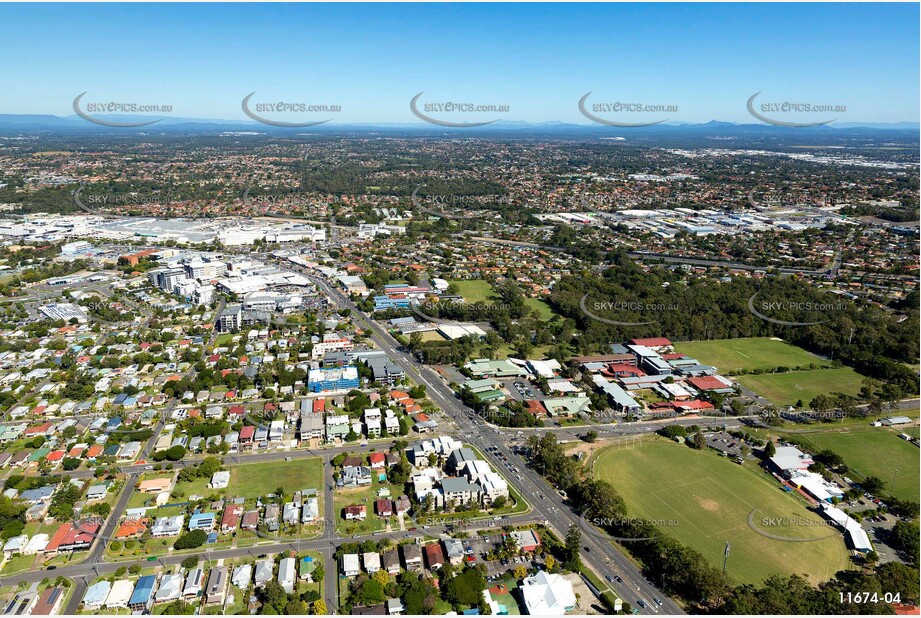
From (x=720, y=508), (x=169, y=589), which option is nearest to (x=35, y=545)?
(x=169, y=589)

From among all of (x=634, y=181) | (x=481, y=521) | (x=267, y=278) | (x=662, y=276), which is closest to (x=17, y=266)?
(x=267, y=278)

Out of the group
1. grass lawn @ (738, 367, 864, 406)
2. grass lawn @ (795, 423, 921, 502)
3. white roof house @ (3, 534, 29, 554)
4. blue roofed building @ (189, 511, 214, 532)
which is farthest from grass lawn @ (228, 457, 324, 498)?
grass lawn @ (738, 367, 864, 406)

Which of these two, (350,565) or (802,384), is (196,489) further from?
(802,384)

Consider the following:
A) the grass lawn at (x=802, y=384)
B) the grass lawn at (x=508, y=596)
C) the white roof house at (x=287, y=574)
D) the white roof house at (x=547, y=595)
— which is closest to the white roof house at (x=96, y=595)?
the white roof house at (x=287, y=574)

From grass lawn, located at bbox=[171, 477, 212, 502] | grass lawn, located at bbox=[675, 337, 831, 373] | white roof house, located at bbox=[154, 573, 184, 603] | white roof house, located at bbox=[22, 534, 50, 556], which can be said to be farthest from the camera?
grass lawn, located at bbox=[675, 337, 831, 373]

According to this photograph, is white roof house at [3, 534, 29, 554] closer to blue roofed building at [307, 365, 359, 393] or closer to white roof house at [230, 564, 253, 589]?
white roof house at [230, 564, 253, 589]

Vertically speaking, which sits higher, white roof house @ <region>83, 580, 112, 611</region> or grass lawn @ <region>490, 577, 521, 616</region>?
white roof house @ <region>83, 580, 112, 611</region>

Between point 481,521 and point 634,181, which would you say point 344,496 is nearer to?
point 481,521
